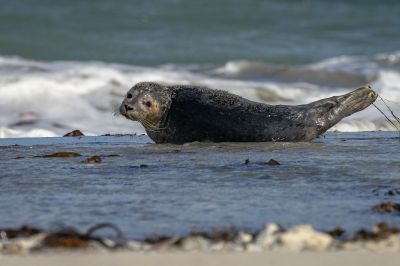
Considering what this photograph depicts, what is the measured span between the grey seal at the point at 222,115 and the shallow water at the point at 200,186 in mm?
168

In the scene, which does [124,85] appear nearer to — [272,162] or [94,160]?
[94,160]

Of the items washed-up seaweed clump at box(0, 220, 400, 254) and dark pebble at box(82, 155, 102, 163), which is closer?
washed-up seaweed clump at box(0, 220, 400, 254)

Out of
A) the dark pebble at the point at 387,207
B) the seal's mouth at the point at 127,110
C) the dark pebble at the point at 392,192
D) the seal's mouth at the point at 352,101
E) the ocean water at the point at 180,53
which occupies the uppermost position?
the ocean water at the point at 180,53

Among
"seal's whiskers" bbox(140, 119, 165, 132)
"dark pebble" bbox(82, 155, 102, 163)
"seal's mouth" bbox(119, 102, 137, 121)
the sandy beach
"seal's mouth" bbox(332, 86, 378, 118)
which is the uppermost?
"seal's mouth" bbox(332, 86, 378, 118)

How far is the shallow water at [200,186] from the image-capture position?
12.8 ft

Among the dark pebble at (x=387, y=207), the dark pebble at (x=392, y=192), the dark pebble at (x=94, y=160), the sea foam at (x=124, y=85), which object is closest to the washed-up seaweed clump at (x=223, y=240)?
the dark pebble at (x=387, y=207)

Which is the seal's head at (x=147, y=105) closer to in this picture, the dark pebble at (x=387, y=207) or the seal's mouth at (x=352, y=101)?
the seal's mouth at (x=352, y=101)

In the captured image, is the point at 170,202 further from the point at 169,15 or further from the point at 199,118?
the point at 169,15

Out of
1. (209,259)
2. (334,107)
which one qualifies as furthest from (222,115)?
(209,259)

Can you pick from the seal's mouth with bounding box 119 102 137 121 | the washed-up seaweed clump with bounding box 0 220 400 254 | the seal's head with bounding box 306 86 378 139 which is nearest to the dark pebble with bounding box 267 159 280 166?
the seal's head with bounding box 306 86 378 139

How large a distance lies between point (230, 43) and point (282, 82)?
4.44 meters

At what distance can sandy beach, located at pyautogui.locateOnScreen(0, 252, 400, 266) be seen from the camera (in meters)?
2.81

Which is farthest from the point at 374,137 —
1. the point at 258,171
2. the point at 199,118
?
the point at 258,171

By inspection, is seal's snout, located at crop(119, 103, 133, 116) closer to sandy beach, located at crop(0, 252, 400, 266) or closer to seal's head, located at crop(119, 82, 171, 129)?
seal's head, located at crop(119, 82, 171, 129)
